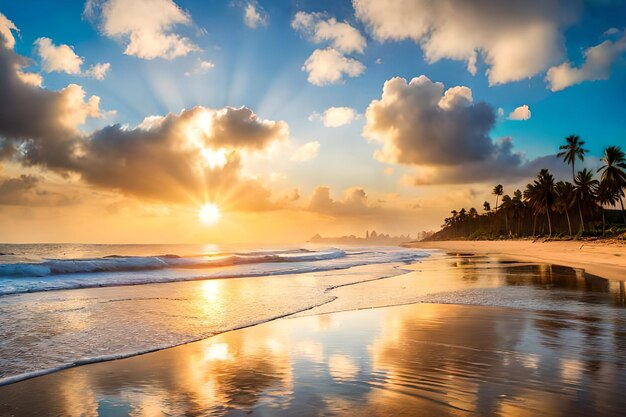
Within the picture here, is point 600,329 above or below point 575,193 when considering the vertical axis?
below

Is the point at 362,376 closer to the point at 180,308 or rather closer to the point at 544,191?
the point at 180,308

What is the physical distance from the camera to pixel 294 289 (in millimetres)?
17141

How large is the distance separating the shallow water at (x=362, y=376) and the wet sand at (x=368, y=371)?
21 mm

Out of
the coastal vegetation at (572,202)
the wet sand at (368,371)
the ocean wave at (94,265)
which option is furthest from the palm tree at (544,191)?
the wet sand at (368,371)

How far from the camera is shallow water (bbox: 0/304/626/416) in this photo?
433 centimetres

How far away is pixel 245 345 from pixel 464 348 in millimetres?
4196

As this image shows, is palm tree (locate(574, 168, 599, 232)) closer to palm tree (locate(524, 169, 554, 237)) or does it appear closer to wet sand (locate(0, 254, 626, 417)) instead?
palm tree (locate(524, 169, 554, 237))

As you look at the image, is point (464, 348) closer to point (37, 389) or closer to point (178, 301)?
point (37, 389)

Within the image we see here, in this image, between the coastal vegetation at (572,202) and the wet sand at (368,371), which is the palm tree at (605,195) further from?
the wet sand at (368,371)

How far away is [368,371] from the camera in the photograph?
5.65 metres

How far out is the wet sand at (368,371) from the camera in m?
4.37

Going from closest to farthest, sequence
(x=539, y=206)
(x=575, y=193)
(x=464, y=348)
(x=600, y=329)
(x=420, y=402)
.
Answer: (x=420, y=402), (x=464, y=348), (x=600, y=329), (x=575, y=193), (x=539, y=206)

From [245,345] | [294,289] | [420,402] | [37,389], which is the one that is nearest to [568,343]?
[420,402]

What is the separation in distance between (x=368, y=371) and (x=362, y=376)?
10.6 inches
